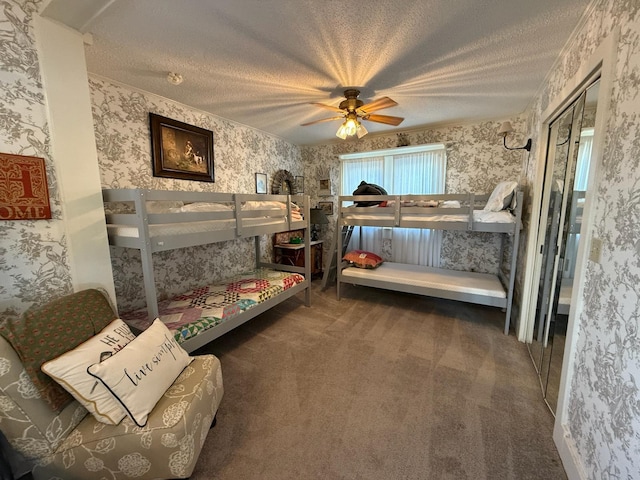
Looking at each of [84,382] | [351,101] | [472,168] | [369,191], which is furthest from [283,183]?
[84,382]

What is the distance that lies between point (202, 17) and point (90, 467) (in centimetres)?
221

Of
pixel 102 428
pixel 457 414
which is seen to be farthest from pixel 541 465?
pixel 102 428

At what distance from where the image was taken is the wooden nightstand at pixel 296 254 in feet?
12.6

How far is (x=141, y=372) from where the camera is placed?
1.16 m

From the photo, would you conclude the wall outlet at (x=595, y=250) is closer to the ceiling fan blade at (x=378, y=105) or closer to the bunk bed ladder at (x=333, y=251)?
the ceiling fan blade at (x=378, y=105)

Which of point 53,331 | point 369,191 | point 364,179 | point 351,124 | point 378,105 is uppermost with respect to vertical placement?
point 378,105

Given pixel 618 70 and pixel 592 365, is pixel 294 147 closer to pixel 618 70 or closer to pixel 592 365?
pixel 618 70

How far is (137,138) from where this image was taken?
2312mm

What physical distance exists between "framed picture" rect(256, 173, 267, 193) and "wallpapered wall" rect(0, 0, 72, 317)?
234cm

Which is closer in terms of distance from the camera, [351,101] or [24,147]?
[24,147]

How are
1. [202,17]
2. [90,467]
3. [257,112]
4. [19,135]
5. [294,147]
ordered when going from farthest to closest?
[294,147]
[257,112]
[202,17]
[19,135]
[90,467]

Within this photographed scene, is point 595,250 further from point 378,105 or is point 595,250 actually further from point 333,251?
point 333,251

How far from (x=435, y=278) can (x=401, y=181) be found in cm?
154

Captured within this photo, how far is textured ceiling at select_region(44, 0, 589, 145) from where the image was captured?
1312 millimetres
